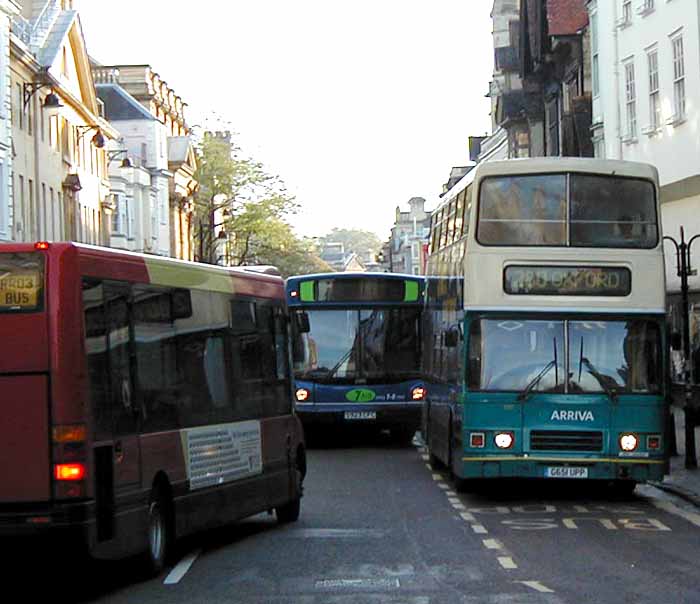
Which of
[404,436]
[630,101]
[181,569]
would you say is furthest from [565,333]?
[630,101]

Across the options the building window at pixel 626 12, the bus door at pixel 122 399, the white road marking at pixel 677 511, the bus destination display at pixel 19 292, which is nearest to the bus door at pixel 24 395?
the bus destination display at pixel 19 292

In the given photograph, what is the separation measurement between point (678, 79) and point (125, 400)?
26.1 m

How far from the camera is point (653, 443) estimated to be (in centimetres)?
1988

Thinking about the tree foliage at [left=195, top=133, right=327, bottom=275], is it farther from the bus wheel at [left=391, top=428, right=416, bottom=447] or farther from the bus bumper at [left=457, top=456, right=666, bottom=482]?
the bus bumper at [left=457, top=456, right=666, bottom=482]

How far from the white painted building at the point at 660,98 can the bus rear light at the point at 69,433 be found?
2524 cm

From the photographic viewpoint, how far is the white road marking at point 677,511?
18.6 metres

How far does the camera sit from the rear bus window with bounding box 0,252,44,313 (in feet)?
39.2

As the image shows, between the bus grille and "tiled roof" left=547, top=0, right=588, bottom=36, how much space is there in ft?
109

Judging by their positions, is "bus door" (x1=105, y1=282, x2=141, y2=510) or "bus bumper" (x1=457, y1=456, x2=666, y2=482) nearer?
"bus door" (x1=105, y1=282, x2=141, y2=510)

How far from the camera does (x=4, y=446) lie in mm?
11805

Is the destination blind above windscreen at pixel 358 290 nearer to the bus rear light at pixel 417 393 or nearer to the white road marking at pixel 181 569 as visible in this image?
the bus rear light at pixel 417 393

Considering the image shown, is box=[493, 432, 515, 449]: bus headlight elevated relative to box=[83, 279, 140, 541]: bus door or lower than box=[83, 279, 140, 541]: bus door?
lower

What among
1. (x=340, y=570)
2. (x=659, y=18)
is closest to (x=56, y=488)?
(x=340, y=570)

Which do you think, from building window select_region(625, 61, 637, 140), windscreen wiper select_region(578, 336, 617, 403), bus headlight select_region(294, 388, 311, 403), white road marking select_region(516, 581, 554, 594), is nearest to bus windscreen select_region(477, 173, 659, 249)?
windscreen wiper select_region(578, 336, 617, 403)
